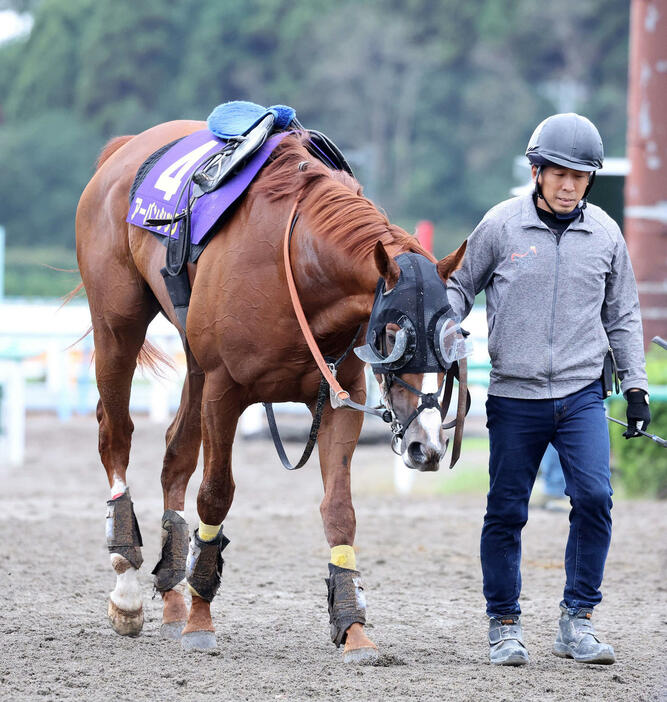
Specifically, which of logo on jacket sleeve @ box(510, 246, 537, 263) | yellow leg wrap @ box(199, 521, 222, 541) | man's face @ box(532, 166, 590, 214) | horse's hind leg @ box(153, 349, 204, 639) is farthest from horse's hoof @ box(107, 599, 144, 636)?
man's face @ box(532, 166, 590, 214)

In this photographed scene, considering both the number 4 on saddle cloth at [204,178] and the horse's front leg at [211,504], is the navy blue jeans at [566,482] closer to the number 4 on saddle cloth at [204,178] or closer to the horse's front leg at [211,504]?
the horse's front leg at [211,504]

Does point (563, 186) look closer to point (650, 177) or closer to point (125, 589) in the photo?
point (125, 589)

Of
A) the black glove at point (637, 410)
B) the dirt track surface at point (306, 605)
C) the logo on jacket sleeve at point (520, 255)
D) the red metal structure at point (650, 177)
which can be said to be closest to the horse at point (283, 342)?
the dirt track surface at point (306, 605)

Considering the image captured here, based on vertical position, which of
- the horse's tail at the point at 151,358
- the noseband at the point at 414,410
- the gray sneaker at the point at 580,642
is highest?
the noseband at the point at 414,410

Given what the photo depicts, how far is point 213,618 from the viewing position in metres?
4.94

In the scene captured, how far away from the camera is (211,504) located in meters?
4.50

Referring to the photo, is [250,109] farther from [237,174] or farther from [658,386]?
[658,386]

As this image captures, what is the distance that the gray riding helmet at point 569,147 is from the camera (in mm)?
4102

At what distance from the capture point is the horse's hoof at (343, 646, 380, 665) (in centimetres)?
408

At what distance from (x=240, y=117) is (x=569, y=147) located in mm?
1448

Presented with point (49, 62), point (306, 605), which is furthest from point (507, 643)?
point (49, 62)

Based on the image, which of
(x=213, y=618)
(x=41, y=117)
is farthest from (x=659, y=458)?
(x=41, y=117)

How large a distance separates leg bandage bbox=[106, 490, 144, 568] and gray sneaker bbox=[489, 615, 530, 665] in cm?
157

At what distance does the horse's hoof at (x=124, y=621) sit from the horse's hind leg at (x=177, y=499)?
11 centimetres
